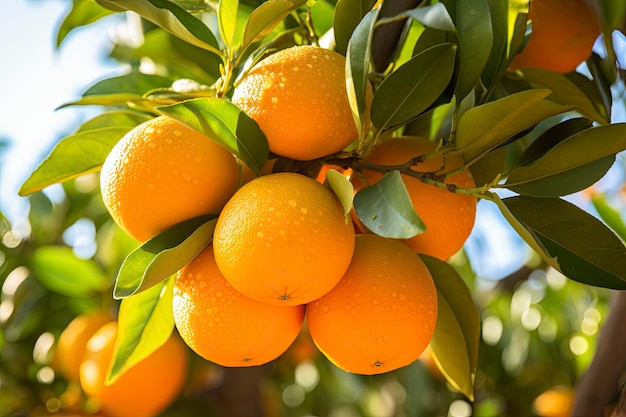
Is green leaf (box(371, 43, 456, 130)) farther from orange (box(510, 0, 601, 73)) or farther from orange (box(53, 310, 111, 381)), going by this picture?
orange (box(53, 310, 111, 381))

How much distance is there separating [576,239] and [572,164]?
0.25 ft

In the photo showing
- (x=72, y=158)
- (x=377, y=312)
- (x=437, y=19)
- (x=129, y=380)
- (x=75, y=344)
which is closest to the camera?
(x=437, y=19)

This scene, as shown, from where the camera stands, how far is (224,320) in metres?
0.66

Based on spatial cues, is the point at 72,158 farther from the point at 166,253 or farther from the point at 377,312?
the point at 377,312

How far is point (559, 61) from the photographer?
91 centimetres

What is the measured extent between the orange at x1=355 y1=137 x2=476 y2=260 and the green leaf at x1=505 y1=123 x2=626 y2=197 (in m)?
0.06

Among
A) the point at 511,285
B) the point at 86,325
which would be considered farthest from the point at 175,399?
the point at 511,285

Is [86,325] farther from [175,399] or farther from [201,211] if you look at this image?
[201,211]

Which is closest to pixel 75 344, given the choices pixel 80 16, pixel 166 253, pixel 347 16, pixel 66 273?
pixel 66 273

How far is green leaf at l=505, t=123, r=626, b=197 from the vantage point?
67 centimetres

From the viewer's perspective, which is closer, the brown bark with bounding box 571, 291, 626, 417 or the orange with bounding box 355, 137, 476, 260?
the orange with bounding box 355, 137, 476, 260

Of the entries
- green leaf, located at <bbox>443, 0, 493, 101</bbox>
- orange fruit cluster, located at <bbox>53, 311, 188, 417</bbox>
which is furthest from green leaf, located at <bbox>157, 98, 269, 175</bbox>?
orange fruit cluster, located at <bbox>53, 311, 188, 417</bbox>

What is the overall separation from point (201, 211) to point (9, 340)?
89 centimetres

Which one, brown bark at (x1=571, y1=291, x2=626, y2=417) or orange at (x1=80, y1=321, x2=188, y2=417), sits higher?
brown bark at (x1=571, y1=291, x2=626, y2=417)
